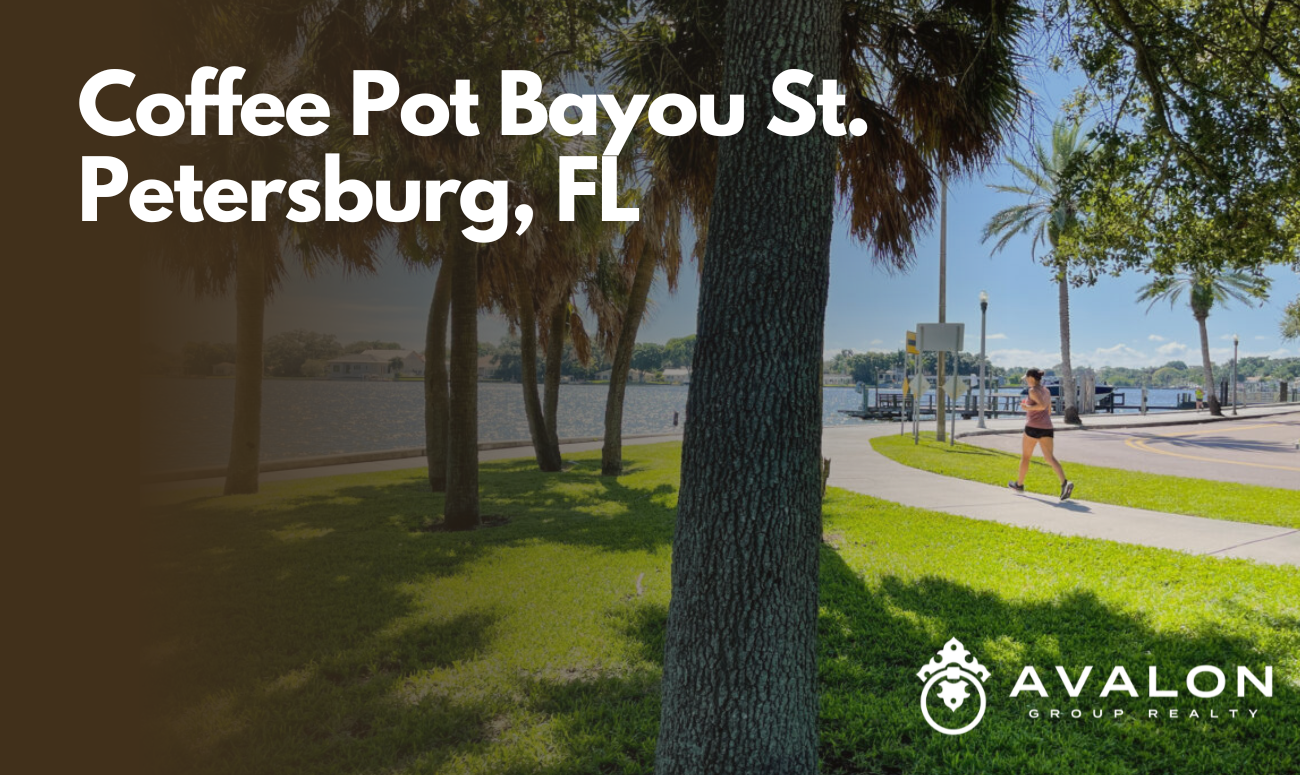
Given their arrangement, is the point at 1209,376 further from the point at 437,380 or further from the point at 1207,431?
the point at 437,380

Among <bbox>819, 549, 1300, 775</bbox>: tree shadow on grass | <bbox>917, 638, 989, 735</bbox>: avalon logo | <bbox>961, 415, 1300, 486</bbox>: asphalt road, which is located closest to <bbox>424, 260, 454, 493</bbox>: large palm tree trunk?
<bbox>819, 549, 1300, 775</bbox>: tree shadow on grass

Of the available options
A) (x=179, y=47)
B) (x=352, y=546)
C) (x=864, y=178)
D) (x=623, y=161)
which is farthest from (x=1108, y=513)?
(x=179, y=47)

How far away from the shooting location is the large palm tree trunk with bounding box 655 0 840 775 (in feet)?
8.50

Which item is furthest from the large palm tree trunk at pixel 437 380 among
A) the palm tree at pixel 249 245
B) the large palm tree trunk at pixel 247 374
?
the large palm tree trunk at pixel 247 374

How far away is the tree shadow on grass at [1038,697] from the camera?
322cm

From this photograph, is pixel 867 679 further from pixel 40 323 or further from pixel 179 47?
pixel 40 323

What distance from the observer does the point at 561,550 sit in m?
7.62

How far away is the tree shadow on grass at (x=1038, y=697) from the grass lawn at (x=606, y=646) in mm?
15

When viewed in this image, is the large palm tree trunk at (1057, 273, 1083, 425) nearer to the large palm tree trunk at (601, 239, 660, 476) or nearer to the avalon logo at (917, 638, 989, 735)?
the large palm tree trunk at (601, 239, 660, 476)

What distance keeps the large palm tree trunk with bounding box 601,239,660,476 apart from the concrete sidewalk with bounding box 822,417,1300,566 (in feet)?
14.6

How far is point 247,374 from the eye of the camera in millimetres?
11570

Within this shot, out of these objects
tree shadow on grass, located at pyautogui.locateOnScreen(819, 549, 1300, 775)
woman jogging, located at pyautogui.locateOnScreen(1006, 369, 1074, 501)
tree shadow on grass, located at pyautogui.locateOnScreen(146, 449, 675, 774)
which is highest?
woman jogging, located at pyautogui.locateOnScreen(1006, 369, 1074, 501)

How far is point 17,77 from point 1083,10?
9789 mm

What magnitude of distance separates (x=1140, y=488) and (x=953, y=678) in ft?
30.0
